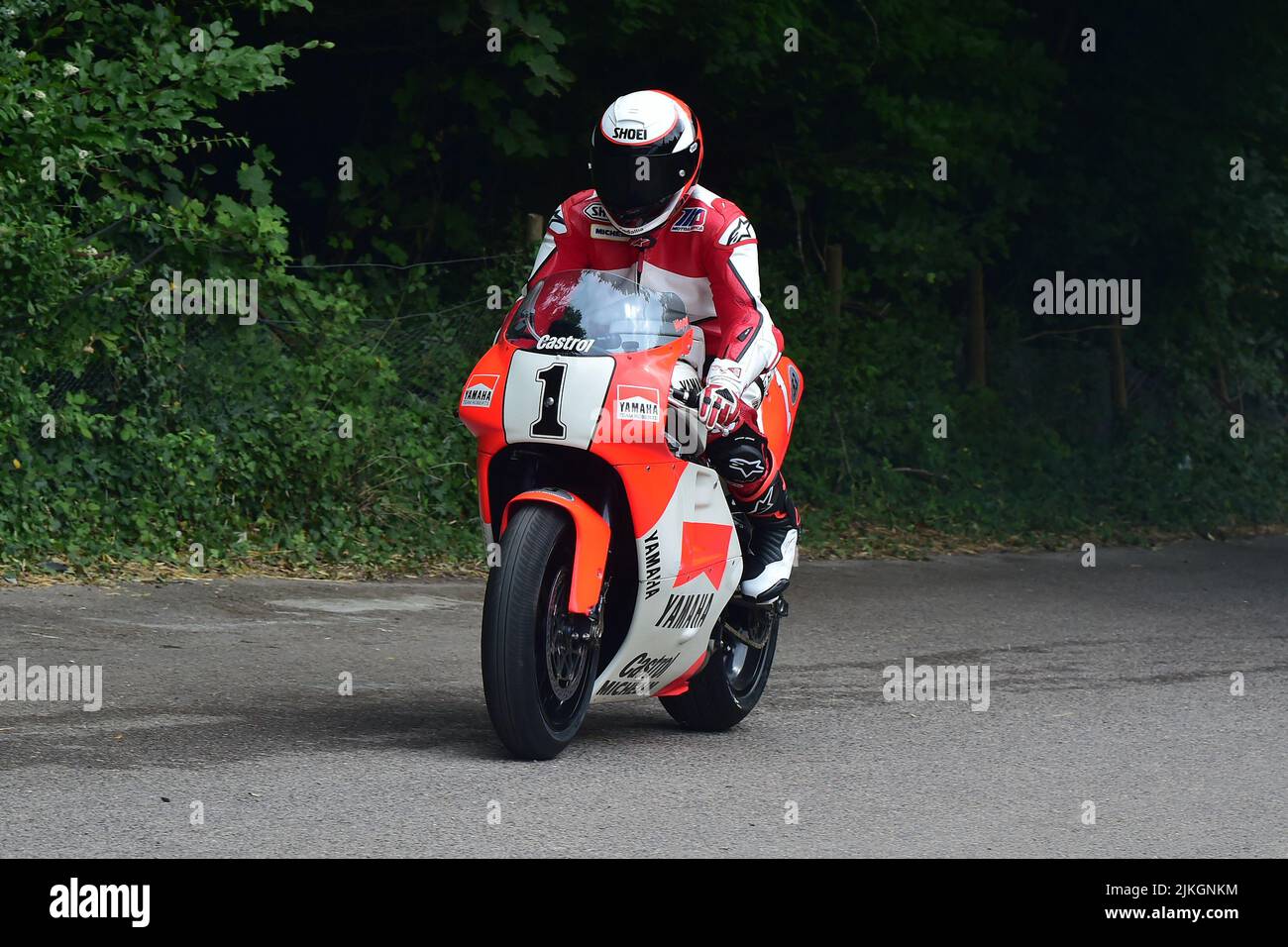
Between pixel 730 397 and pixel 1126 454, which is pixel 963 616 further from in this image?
pixel 1126 454

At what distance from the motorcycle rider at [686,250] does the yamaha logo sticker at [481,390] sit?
49cm

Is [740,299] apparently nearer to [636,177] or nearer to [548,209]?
[636,177]

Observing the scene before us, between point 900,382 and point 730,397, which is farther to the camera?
point 900,382

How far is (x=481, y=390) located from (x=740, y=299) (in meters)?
0.97

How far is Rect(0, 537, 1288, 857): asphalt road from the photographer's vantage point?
17.1 ft

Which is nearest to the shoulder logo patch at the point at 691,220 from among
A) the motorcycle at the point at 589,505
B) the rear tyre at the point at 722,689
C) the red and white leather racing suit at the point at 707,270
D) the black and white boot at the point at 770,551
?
the red and white leather racing suit at the point at 707,270

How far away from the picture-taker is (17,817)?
509cm

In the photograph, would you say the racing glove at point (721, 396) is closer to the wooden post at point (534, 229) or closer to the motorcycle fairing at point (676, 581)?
the motorcycle fairing at point (676, 581)

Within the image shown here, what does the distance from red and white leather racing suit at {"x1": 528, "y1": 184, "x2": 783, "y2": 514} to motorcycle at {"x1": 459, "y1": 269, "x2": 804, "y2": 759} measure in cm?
13

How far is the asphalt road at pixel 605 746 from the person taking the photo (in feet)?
17.1

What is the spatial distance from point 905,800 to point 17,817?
102 inches

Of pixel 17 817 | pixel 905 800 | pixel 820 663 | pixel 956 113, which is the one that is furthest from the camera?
pixel 956 113

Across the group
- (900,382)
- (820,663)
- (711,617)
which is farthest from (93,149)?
(900,382)

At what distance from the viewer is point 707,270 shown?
6457 millimetres
